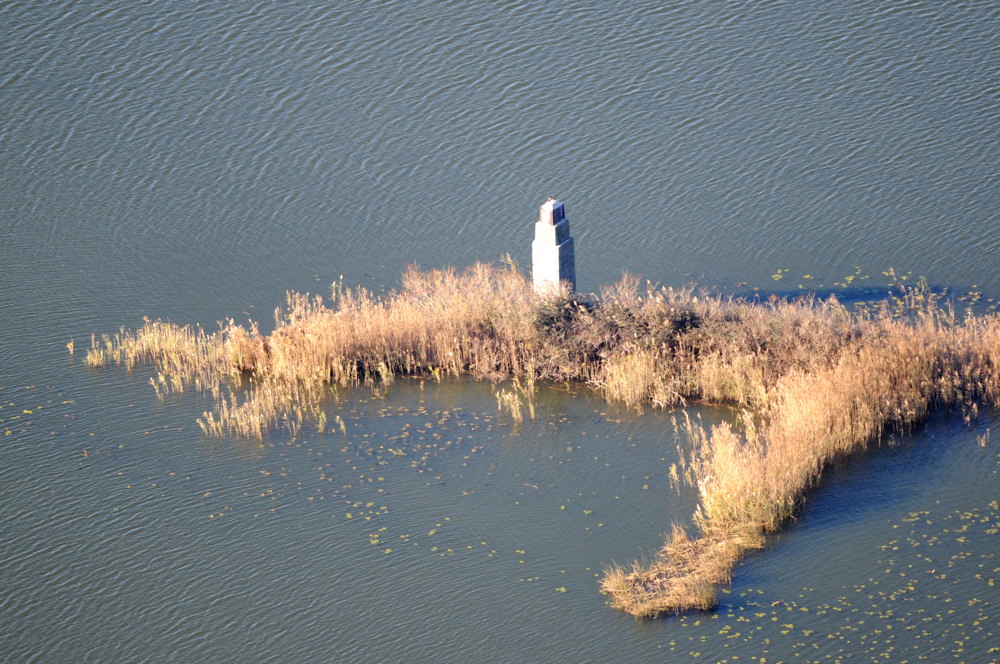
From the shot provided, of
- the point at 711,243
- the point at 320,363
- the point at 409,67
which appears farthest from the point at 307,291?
the point at 409,67

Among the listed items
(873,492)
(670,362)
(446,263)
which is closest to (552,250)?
(670,362)

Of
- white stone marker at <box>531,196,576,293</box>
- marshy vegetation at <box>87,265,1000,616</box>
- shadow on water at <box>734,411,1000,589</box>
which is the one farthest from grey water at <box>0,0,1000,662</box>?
white stone marker at <box>531,196,576,293</box>

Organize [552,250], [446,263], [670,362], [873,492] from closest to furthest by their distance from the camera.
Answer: [873,492], [670,362], [552,250], [446,263]

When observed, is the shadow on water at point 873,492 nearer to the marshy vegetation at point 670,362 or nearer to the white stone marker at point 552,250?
the marshy vegetation at point 670,362

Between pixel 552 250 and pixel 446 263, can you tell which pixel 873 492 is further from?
pixel 446 263

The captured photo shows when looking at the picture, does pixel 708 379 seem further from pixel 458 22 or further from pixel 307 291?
pixel 458 22
